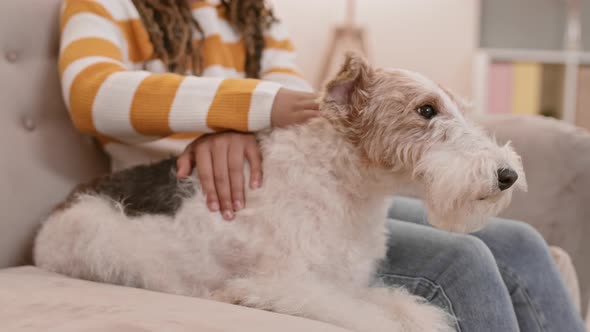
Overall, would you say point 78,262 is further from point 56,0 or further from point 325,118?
point 56,0

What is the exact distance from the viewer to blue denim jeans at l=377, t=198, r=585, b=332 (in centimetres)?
106

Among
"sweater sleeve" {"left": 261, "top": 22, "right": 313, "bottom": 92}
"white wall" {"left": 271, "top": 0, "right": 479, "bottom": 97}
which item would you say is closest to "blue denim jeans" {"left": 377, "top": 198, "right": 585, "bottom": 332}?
"sweater sleeve" {"left": 261, "top": 22, "right": 313, "bottom": 92}

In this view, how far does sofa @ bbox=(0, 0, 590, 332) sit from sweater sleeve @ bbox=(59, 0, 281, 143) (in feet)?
0.38

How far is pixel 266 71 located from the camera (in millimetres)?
1549

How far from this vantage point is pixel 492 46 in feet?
11.3

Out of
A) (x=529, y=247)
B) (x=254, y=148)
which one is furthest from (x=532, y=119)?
(x=254, y=148)

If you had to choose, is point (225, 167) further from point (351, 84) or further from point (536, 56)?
point (536, 56)

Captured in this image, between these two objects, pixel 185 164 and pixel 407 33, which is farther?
pixel 407 33

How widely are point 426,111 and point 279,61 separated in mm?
608

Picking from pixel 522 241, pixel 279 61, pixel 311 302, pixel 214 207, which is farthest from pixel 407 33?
pixel 311 302

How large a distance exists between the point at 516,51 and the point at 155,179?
2680 mm

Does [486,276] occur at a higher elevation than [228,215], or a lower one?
lower

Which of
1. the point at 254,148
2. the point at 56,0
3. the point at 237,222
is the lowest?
the point at 237,222

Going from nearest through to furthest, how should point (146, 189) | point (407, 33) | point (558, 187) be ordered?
point (146, 189) < point (558, 187) < point (407, 33)
